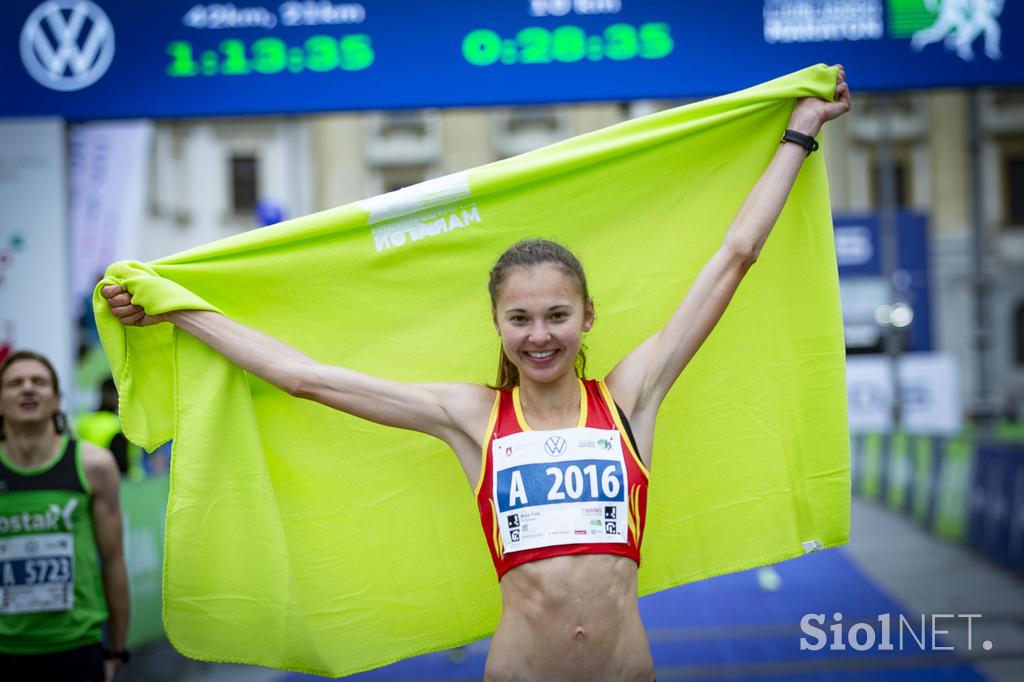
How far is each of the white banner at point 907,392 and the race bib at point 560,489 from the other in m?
20.2

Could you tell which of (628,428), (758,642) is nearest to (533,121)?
(758,642)

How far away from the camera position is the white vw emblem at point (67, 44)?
23.6ft

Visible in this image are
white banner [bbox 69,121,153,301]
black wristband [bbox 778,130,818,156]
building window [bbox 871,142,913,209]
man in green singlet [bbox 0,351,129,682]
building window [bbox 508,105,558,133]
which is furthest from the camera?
building window [bbox 871,142,913,209]

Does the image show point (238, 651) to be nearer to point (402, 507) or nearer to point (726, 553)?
point (402, 507)

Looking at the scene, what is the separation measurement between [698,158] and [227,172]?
116 feet

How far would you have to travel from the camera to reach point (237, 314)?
4.17 m

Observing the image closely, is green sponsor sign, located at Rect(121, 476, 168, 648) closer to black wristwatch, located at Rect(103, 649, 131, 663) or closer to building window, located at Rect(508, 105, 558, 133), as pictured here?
black wristwatch, located at Rect(103, 649, 131, 663)

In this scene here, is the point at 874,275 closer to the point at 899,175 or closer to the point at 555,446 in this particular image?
the point at 555,446

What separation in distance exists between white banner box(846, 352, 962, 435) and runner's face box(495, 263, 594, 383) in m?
20.3

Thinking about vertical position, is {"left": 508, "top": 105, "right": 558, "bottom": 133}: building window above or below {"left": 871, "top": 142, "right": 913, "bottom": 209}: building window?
above

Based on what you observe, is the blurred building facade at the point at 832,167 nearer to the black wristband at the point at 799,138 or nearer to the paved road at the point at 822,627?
the paved road at the point at 822,627

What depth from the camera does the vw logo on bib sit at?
138 inches

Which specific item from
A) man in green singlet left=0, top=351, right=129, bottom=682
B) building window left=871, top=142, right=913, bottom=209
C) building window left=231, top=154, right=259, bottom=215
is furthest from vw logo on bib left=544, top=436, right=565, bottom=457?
building window left=871, top=142, right=913, bottom=209

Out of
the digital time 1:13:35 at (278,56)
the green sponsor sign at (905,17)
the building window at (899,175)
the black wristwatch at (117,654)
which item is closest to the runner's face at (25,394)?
the black wristwatch at (117,654)
